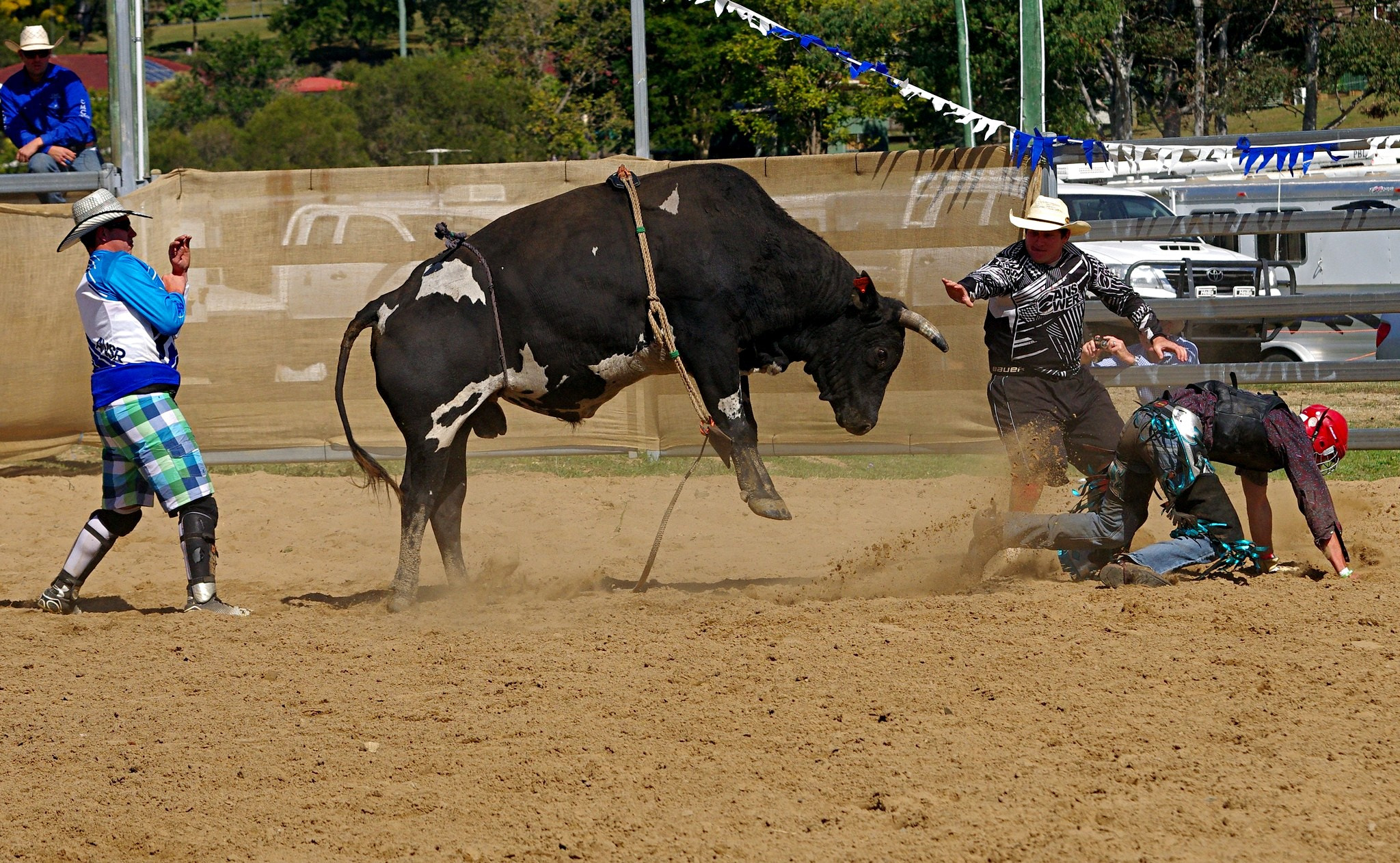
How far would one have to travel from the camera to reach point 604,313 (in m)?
6.45

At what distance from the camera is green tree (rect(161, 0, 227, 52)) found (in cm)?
8844

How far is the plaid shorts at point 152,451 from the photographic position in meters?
6.19

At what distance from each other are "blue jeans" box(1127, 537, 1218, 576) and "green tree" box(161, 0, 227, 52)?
8913 centimetres

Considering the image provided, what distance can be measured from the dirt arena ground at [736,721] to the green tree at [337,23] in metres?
77.2

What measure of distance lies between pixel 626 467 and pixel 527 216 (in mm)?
3697

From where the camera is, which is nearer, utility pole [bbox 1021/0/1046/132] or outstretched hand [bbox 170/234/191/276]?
outstretched hand [bbox 170/234/191/276]

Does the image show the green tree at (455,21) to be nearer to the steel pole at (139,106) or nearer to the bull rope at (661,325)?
the steel pole at (139,106)

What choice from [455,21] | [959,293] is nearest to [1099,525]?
[959,293]

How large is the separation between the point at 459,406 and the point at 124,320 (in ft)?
4.84

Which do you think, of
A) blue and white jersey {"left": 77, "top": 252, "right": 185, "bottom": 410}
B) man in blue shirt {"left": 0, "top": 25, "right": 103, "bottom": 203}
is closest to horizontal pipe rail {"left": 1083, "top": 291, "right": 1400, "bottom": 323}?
blue and white jersey {"left": 77, "top": 252, "right": 185, "bottom": 410}

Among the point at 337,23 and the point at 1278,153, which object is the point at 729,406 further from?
the point at 337,23

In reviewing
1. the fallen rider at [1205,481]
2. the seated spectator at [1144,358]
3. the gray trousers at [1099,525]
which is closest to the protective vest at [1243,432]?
the fallen rider at [1205,481]

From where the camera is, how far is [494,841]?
12.2 ft

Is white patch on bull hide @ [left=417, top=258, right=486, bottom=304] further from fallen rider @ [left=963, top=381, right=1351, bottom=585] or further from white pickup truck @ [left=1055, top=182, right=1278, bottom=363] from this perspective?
white pickup truck @ [left=1055, top=182, right=1278, bottom=363]
